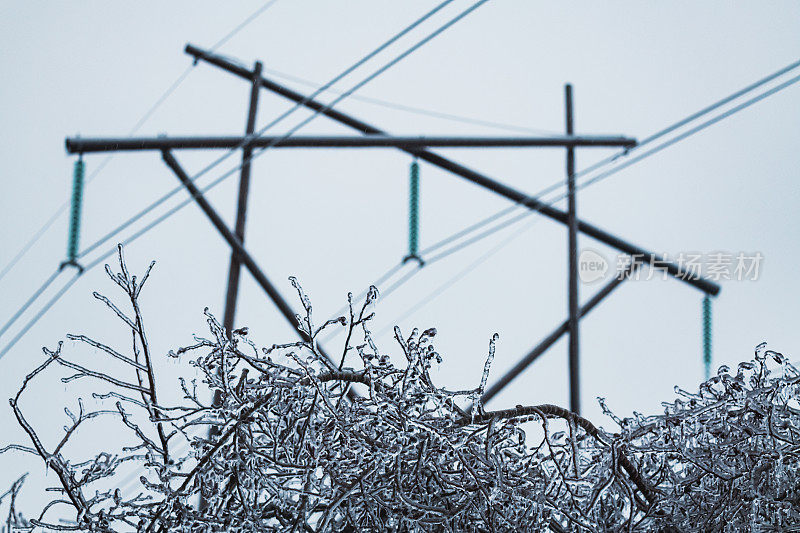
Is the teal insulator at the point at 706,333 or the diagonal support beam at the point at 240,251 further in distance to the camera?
the teal insulator at the point at 706,333

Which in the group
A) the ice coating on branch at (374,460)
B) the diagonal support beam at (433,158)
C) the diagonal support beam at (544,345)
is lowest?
the ice coating on branch at (374,460)

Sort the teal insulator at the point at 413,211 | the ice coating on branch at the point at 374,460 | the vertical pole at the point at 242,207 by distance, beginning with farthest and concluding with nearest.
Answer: the teal insulator at the point at 413,211
the vertical pole at the point at 242,207
the ice coating on branch at the point at 374,460

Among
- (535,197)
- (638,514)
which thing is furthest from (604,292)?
(638,514)

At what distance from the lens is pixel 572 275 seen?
3.56ft

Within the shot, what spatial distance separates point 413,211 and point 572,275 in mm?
188

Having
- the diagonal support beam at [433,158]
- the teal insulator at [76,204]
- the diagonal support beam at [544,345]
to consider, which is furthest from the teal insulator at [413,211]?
the teal insulator at [76,204]

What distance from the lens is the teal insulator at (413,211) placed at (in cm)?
108

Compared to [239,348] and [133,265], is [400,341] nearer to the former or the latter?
[239,348]

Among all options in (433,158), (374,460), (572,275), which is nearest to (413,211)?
(433,158)

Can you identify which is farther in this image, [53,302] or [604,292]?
[604,292]

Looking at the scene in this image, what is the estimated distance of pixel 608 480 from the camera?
212mm

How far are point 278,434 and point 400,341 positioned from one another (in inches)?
1.3

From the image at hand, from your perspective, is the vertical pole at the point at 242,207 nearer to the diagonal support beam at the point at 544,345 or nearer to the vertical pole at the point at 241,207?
the vertical pole at the point at 241,207

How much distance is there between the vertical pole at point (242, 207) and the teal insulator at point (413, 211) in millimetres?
187
